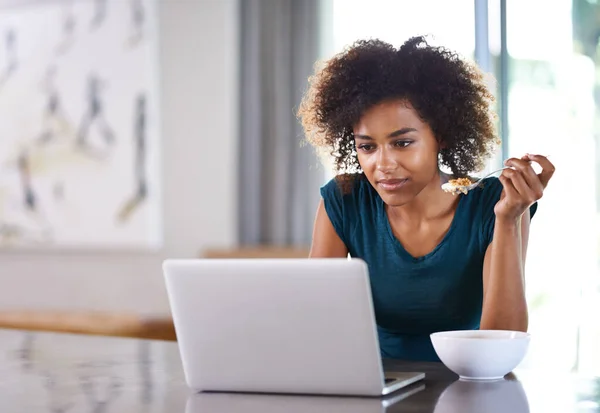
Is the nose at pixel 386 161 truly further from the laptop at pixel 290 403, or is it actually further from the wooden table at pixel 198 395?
the laptop at pixel 290 403

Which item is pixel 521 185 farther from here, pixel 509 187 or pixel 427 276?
pixel 427 276

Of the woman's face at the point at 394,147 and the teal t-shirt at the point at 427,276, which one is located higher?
the woman's face at the point at 394,147

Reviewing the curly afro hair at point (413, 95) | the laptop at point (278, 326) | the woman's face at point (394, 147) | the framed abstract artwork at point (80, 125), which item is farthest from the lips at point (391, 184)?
Answer: the framed abstract artwork at point (80, 125)

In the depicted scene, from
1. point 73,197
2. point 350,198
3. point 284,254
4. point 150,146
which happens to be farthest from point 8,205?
point 350,198

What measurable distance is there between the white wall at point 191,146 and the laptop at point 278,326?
10.2 feet

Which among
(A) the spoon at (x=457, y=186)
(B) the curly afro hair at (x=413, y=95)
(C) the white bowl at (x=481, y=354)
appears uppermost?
(B) the curly afro hair at (x=413, y=95)

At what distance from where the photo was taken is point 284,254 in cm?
411

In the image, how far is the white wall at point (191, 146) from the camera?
4402 millimetres

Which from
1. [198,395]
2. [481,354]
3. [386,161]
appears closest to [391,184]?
[386,161]

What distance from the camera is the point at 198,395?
1276 mm

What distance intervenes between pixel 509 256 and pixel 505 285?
55 mm

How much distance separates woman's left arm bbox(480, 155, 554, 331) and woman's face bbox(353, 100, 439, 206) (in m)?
0.18

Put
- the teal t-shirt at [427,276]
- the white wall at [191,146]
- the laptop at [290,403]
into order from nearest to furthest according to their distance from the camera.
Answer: the laptop at [290,403] → the teal t-shirt at [427,276] → the white wall at [191,146]

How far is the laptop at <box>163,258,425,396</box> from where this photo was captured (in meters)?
1.18
